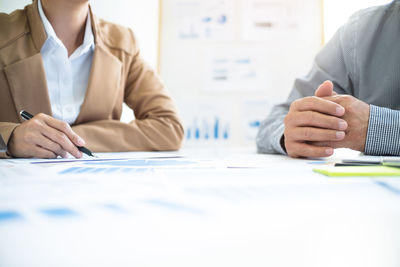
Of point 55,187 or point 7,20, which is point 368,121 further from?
point 7,20

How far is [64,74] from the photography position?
1023mm

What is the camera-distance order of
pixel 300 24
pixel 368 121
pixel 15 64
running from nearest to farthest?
1. pixel 368 121
2. pixel 15 64
3. pixel 300 24

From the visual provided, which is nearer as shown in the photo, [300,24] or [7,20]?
[7,20]

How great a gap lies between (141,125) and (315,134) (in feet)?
1.81

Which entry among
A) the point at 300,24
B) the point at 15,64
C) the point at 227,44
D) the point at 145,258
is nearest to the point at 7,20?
the point at 15,64

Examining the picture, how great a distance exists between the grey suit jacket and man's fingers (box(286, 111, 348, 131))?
99 millimetres

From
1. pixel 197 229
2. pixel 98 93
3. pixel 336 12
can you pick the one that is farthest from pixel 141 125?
pixel 336 12

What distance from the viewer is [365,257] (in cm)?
19

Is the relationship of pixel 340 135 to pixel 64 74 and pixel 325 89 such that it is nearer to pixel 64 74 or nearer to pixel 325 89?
pixel 325 89

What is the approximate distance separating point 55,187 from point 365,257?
23 centimetres

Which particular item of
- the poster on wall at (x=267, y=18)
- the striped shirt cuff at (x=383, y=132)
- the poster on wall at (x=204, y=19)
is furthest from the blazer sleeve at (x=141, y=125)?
the poster on wall at (x=267, y=18)

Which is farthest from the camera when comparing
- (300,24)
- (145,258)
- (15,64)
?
(300,24)

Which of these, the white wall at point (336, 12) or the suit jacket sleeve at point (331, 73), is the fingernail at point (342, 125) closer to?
the suit jacket sleeve at point (331, 73)

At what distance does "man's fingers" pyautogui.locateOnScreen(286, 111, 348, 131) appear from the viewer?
592mm
